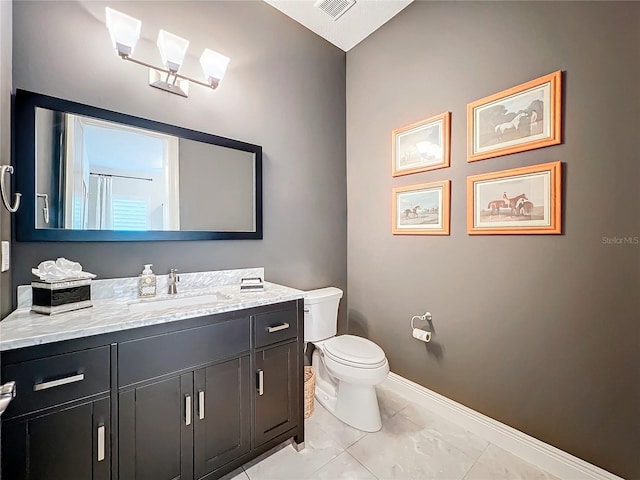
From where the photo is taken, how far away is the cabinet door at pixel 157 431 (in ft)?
3.43

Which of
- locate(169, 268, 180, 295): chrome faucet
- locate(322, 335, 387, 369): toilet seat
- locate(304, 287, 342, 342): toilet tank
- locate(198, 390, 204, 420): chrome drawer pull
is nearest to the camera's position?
locate(198, 390, 204, 420): chrome drawer pull

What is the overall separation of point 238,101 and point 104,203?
1040mm

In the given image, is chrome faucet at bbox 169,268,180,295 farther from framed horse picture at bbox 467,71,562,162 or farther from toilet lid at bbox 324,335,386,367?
framed horse picture at bbox 467,71,562,162

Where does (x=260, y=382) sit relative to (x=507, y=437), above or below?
above

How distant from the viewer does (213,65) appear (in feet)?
5.39

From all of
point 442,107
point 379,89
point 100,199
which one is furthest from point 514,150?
point 100,199

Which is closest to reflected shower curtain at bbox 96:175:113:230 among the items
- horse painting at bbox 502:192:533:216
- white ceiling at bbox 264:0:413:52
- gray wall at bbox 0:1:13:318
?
gray wall at bbox 0:1:13:318

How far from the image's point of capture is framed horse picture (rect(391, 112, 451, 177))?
5.97 ft

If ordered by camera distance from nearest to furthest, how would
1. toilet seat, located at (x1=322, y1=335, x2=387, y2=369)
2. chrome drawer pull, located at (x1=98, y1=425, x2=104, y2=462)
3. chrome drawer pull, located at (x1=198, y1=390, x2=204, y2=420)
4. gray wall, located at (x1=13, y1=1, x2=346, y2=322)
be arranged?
chrome drawer pull, located at (x1=98, y1=425, x2=104, y2=462) < chrome drawer pull, located at (x1=198, y1=390, x2=204, y2=420) < gray wall, located at (x1=13, y1=1, x2=346, y2=322) < toilet seat, located at (x1=322, y1=335, x2=387, y2=369)

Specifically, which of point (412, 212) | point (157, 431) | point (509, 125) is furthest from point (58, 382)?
point (509, 125)

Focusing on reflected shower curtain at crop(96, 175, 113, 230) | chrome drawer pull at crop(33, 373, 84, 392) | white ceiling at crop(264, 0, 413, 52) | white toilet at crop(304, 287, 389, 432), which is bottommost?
white toilet at crop(304, 287, 389, 432)

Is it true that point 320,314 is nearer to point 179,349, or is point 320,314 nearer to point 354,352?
point 354,352

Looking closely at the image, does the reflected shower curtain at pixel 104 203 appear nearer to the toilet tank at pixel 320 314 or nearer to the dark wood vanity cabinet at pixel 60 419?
the dark wood vanity cabinet at pixel 60 419

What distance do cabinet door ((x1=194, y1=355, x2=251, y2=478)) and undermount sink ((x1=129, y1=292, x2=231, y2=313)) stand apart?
1.12 ft
